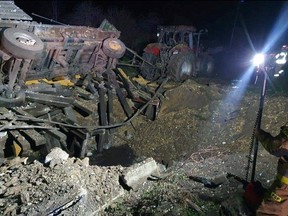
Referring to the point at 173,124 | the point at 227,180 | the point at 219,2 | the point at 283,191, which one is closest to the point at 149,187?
the point at 227,180

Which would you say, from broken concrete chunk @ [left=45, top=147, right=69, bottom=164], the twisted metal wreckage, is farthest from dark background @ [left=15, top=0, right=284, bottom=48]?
broken concrete chunk @ [left=45, top=147, right=69, bottom=164]

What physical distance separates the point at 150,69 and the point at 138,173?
736 cm

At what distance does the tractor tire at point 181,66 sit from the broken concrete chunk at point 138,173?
21.8 feet

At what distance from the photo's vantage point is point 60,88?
819cm

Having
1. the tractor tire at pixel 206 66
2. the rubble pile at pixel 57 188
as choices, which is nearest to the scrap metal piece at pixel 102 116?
the rubble pile at pixel 57 188

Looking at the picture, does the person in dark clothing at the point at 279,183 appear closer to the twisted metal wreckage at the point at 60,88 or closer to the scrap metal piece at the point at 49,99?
the twisted metal wreckage at the point at 60,88

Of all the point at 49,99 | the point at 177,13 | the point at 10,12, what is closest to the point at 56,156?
the point at 49,99

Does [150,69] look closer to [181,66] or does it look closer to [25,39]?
[181,66]

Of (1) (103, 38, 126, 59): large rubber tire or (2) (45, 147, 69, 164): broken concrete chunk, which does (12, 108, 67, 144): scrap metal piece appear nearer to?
(2) (45, 147, 69, 164): broken concrete chunk

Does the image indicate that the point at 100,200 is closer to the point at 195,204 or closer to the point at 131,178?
the point at 131,178

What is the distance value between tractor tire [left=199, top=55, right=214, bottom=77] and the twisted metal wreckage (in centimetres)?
476

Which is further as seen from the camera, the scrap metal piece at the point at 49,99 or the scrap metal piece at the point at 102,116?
the scrap metal piece at the point at 102,116

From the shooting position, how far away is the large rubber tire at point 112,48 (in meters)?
9.65

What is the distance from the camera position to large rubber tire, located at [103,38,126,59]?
9.65m
